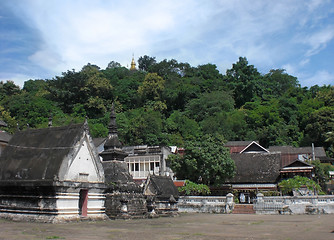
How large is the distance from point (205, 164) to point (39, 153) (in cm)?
2027

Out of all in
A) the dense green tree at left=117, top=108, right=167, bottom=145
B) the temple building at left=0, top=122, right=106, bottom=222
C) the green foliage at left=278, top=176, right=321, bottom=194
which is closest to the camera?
the temple building at left=0, top=122, right=106, bottom=222

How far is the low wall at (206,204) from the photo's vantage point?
3019 cm

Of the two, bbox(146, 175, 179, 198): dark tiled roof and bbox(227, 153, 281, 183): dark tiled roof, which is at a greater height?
bbox(227, 153, 281, 183): dark tiled roof

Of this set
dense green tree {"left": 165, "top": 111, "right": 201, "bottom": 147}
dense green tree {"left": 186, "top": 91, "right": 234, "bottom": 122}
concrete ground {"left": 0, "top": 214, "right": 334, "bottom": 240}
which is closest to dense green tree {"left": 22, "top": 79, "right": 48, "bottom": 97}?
dense green tree {"left": 165, "top": 111, "right": 201, "bottom": 147}

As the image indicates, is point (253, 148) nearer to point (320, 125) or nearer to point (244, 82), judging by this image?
point (320, 125)

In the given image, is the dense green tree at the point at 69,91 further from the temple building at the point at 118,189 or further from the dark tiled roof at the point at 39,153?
A: the dark tiled roof at the point at 39,153

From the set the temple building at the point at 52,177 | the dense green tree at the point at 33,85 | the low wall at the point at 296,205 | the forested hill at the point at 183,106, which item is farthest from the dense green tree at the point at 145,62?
the temple building at the point at 52,177

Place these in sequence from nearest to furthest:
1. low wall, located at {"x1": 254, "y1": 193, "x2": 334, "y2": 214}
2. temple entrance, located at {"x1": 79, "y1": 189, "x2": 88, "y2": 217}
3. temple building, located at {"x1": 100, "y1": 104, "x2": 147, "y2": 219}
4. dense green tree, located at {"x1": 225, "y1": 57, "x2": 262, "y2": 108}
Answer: temple entrance, located at {"x1": 79, "y1": 189, "x2": 88, "y2": 217} < temple building, located at {"x1": 100, "y1": 104, "x2": 147, "y2": 219} < low wall, located at {"x1": 254, "y1": 193, "x2": 334, "y2": 214} < dense green tree, located at {"x1": 225, "y1": 57, "x2": 262, "y2": 108}

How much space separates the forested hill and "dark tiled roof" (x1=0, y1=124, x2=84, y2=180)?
3820 cm

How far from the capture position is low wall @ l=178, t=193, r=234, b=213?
3019 cm

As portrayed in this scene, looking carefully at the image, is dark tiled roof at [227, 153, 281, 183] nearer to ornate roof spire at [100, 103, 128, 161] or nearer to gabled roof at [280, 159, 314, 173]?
gabled roof at [280, 159, 314, 173]

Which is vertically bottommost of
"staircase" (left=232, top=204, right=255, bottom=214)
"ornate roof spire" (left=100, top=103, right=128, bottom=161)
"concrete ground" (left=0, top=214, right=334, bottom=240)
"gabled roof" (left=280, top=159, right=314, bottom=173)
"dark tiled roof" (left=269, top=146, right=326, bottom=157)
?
"staircase" (left=232, top=204, right=255, bottom=214)

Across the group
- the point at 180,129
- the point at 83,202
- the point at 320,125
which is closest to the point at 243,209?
the point at 83,202

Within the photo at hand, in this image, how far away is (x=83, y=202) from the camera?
732 inches
